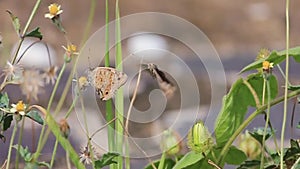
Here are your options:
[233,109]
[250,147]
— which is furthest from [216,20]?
[233,109]

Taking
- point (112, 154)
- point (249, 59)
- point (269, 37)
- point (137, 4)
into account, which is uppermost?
point (137, 4)

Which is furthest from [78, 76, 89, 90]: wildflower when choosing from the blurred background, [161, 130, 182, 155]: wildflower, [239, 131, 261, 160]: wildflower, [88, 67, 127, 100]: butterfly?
the blurred background

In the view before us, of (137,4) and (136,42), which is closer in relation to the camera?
(136,42)

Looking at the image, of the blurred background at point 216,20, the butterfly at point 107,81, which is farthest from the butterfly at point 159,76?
the blurred background at point 216,20

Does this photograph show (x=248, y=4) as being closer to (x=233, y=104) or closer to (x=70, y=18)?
(x=70, y=18)

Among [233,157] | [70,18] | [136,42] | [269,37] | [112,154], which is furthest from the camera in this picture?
[70,18]

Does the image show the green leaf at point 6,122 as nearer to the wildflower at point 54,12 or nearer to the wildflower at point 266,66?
the wildflower at point 54,12

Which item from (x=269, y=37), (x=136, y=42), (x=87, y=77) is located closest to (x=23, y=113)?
(x=87, y=77)

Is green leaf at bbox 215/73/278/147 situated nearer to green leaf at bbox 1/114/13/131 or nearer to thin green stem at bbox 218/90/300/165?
thin green stem at bbox 218/90/300/165
